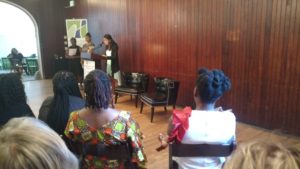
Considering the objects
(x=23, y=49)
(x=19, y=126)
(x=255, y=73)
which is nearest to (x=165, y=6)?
(x=255, y=73)

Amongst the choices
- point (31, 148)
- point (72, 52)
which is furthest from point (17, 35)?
point (31, 148)

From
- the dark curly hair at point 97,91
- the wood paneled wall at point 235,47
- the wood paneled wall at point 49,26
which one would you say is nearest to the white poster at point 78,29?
the wood paneled wall at point 49,26

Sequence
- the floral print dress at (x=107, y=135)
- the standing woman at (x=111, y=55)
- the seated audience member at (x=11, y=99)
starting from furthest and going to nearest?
the standing woman at (x=111, y=55), the seated audience member at (x=11, y=99), the floral print dress at (x=107, y=135)

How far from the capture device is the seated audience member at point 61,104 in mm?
2246

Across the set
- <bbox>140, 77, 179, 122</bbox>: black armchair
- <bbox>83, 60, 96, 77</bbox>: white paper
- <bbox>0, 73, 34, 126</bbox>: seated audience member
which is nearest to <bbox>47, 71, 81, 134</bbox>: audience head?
<bbox>0, 73, 34, 126</bbox>: seated audience member

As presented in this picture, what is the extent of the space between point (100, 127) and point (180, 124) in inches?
21.8

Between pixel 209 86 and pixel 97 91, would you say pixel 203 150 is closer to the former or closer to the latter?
pixel 209 86

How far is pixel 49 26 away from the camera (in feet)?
31.5

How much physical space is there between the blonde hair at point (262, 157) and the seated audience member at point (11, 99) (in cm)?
190

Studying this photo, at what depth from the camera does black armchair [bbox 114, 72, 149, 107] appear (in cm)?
547

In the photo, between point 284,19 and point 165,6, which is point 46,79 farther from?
point 284,19

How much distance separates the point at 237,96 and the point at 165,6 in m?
2.42

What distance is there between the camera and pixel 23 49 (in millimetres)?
13938

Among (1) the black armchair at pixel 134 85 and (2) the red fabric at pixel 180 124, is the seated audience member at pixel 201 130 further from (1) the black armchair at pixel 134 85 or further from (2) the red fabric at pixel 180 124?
(1) the black armchair at pixel 134 85
